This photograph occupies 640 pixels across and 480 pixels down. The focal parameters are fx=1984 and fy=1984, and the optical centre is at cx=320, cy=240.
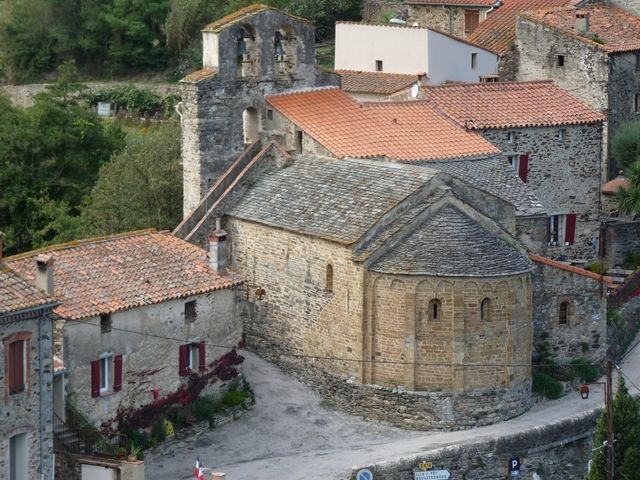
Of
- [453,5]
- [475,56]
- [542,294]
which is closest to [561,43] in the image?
[475,56]

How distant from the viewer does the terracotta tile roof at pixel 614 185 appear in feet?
218

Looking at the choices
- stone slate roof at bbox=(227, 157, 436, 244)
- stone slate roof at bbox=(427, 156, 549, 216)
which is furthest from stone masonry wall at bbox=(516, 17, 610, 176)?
stone slate roof at bbox=(227, 157, 436, 244)

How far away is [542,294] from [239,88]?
11.2 meters

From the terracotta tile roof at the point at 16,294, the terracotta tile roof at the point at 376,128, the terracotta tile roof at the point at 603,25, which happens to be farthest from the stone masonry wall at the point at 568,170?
the terracotta tile roof at the point at 16,294

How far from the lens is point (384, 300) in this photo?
5275 centimetres

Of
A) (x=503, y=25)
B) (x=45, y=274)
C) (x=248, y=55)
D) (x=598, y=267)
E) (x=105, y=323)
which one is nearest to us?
(x=45, y=274)

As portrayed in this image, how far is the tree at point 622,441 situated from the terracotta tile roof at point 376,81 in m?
19.7

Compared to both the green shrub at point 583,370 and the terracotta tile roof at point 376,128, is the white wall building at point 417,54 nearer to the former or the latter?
the terracotta tile roof at point 376,128

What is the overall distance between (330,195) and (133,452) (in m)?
10.5

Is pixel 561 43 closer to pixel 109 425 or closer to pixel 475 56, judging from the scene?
pixel 475 56

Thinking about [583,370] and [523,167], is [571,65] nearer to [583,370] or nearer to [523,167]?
[523,167]

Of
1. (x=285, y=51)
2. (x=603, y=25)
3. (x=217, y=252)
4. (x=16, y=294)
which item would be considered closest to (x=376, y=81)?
(x=603, y=25)

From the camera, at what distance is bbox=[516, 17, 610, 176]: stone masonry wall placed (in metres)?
67.9

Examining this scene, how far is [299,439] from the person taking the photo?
172 feet
